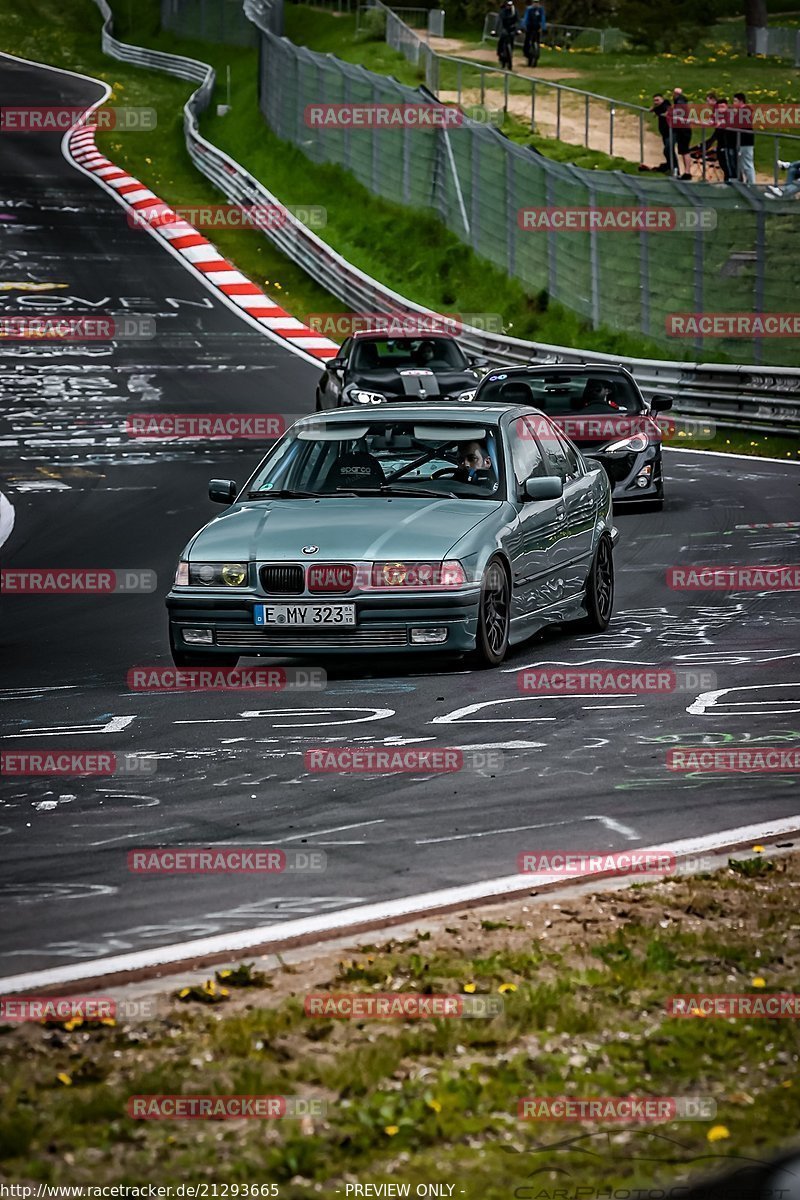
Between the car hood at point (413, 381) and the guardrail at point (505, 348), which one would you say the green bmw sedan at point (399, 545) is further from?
the guardrail at point (505, 348)

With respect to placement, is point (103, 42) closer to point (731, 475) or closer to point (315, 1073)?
point (731, 475)

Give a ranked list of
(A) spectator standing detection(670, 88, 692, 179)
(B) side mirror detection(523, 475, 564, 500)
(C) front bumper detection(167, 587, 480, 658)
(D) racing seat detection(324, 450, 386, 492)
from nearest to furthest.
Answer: (C) front bumper detection(167, 587, 480, 658), (B) side mirror detection(523, 475, 564, 500), (D) racing seat detection(324, 450, 386, 492), (A) spectator standing detection(670, 88, 692, 179)

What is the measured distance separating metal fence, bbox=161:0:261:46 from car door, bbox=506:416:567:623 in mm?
58701

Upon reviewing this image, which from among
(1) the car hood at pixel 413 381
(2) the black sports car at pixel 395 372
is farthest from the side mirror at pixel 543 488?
(1) the car hood at pixel 413 381

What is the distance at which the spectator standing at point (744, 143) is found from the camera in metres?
33.6

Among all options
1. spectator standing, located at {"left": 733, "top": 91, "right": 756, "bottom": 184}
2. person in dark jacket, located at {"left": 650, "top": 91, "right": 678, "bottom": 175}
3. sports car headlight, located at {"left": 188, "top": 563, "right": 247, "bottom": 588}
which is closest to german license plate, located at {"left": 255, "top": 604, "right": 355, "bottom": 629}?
sports car headlight, located at {"left": 188, "top": 563, "right": 247, "bottom": 588}

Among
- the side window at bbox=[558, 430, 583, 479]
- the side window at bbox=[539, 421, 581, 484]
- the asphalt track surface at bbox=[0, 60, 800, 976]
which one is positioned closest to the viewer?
the asphalt track surface at bbox=[0, 60, 800, 976]

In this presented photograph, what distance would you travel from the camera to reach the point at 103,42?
244ft

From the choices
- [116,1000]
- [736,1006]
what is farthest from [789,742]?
[116,1000]

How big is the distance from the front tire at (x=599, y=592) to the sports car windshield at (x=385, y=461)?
1.30m

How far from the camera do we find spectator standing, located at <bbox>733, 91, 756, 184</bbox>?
110 ft

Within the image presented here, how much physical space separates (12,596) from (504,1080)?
11.1 m

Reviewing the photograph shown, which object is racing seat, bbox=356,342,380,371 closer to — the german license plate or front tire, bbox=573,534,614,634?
front tire, bbox=573,534,614,634

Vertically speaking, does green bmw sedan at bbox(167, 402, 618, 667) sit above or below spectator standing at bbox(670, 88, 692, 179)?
below
